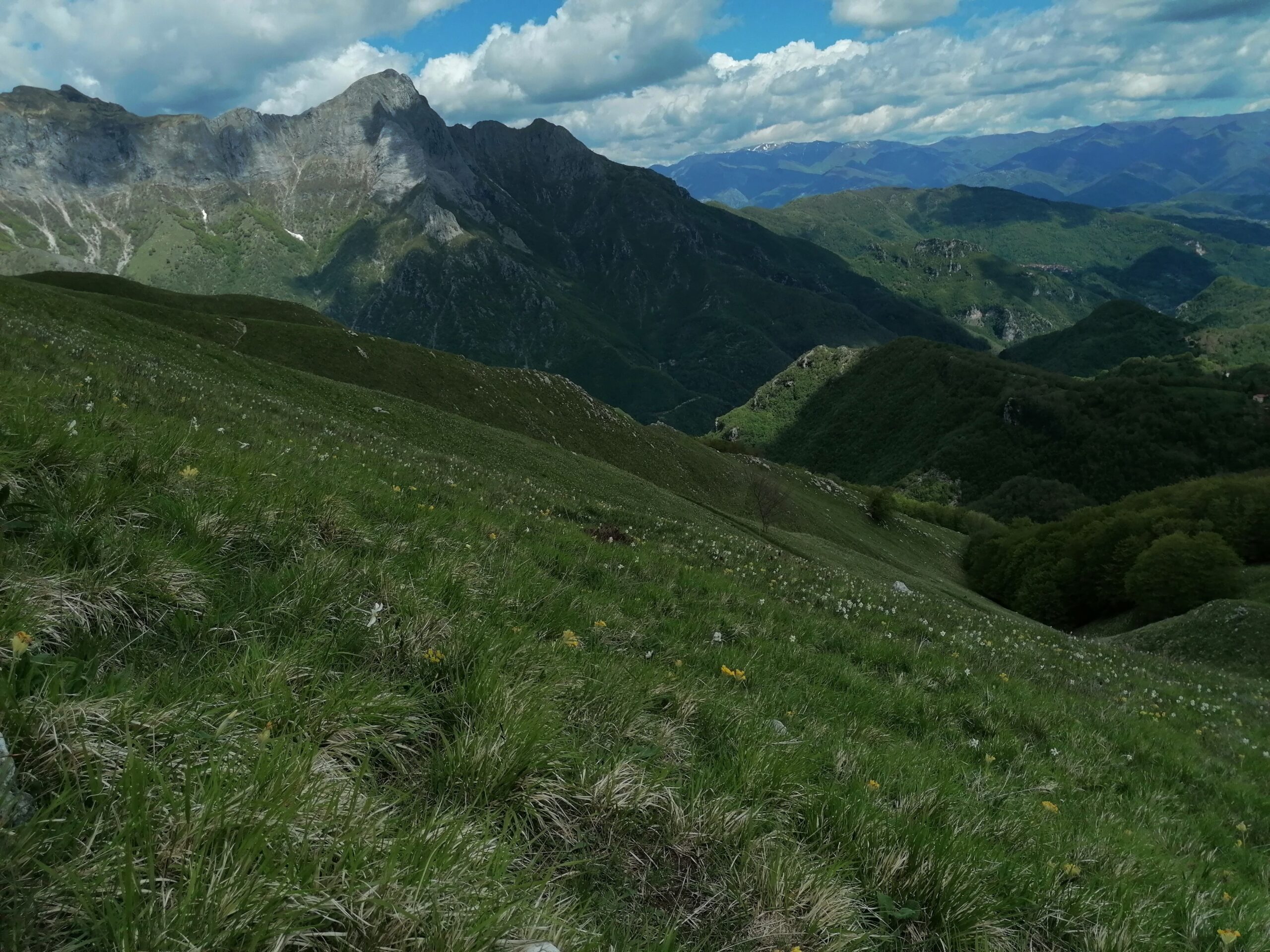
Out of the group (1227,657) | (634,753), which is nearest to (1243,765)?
(634,753)

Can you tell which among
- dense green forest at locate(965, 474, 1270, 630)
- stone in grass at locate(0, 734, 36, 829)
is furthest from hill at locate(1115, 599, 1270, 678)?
stone in grass at locate(0, 734, 36, 829)

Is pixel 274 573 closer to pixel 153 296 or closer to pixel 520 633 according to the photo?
pixel 520 633

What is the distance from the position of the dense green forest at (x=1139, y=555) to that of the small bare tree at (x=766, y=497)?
122 feet

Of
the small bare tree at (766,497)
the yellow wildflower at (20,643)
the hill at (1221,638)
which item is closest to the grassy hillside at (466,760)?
the yellow wildflower at (20,643)

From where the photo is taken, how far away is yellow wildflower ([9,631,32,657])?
300cm

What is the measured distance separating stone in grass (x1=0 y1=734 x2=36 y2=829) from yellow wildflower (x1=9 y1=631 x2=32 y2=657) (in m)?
0.75

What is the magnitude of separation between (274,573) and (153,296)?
3873 inches

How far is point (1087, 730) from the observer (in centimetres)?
1006

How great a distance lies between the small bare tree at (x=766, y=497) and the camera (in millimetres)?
73500

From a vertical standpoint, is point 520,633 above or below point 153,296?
below

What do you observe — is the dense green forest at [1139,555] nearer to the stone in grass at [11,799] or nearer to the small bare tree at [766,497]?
the small bare tree at [766,497]

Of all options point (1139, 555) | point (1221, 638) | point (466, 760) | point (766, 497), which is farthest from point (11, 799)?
point (1139, 555)

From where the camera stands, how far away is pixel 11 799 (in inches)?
90.4

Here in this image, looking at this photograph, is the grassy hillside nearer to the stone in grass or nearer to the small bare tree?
the stone in grass
